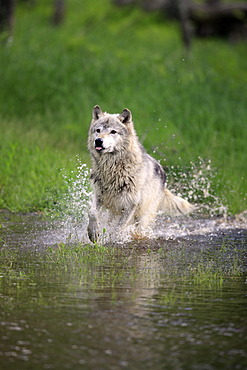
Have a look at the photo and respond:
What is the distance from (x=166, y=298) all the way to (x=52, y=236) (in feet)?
11.0

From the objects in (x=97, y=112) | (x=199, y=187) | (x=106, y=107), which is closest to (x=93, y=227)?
(x=97, y=112)

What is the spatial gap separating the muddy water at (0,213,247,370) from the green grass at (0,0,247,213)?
134 inches

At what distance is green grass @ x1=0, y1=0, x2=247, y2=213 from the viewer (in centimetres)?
1223

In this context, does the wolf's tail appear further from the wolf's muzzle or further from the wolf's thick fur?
the wolf's muzzle

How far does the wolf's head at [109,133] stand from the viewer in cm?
821

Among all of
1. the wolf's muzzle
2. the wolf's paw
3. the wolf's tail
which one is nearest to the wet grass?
the wolf's paw

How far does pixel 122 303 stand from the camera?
17.2ft

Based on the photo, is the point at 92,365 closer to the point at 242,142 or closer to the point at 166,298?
the point at 166,298

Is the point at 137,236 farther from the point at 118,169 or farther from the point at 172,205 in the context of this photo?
the point at 172,205

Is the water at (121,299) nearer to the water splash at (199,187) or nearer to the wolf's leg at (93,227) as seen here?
the wolf's leg at (93,227)

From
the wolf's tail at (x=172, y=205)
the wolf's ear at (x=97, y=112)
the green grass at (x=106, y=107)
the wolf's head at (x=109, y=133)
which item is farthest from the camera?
the green grass at (x=106, y=107)

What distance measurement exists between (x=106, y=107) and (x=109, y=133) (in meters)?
7.81

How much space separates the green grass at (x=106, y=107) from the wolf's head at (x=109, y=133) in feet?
8.33

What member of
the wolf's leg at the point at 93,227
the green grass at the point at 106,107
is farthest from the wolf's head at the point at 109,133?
the green grass at the point at 106,107
